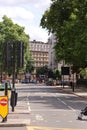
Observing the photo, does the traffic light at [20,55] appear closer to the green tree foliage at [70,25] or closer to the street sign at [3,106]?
the street sign at [3,106]

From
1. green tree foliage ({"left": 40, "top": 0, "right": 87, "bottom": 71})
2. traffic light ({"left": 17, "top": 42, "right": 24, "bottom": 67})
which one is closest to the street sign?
traffic light ({"left": 17, "top": 42, "right": 24, "bottom": 67})

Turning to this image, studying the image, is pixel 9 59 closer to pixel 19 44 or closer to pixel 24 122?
pixel 19 44

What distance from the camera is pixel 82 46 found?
50.8 m

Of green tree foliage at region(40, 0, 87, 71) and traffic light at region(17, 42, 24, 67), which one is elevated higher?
green tree foliage at region(40, 0, 87, 71)

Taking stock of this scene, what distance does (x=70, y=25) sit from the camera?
5319 centimetres

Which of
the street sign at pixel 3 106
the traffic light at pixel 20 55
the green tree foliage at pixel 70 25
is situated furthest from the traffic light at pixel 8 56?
the green tree foliage at pixel 70 25

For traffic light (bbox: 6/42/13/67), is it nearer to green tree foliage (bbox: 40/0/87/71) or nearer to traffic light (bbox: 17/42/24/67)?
traffic light (bbox: 17/42/24/67)

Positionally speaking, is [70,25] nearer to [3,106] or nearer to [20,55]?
[20,55]

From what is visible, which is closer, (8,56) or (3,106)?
(3,106)

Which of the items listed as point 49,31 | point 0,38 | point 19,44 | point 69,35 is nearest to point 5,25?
point 0,38

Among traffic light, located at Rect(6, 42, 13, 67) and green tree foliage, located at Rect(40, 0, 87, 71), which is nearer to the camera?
traffic light, located at Rect(6, 42, 13, 67)

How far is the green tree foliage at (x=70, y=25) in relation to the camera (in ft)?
169

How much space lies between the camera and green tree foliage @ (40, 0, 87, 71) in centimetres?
5150

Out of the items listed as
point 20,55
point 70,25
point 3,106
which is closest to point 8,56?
point 20,55
